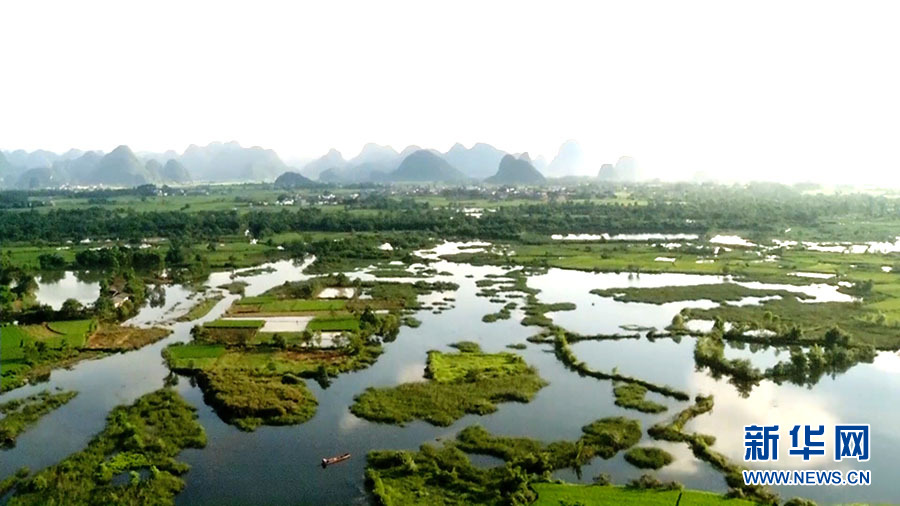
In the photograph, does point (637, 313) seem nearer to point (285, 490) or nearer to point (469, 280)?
point (469, 280)

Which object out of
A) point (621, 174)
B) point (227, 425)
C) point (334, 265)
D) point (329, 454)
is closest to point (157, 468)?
point (227, 425)

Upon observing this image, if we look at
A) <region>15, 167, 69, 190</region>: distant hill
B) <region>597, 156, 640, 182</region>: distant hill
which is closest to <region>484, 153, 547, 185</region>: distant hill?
<region>597, 156, 640, 182</region>: distant hill

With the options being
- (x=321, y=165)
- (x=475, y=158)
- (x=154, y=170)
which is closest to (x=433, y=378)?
(x=154, y=170)

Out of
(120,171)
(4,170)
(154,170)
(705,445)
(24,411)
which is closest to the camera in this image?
(705,445)

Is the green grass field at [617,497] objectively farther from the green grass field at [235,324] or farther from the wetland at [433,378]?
the green grass field at [235,324]

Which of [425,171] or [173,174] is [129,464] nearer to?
[425,171]

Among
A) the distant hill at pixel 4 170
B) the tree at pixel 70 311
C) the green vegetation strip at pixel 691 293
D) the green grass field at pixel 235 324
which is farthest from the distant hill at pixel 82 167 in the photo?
the green vegetation strip at pixel 691 293
